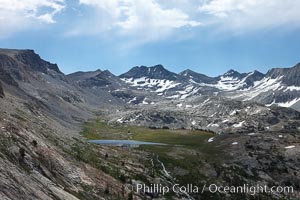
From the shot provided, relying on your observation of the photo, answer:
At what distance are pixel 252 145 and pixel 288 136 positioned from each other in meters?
33.8

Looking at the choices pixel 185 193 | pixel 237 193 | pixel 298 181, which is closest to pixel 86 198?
pixel 185 193

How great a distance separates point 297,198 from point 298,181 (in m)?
11.0

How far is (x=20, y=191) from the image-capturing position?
1665 inches

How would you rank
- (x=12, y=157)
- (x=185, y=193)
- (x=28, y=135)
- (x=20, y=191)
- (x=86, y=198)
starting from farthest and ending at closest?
(x=185, y=193), (x=28, y=135), (x=86, y=198), (x=12, y=157), (x=20, y=191)

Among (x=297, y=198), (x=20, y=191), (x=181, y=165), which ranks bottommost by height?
(x=297, y=198)

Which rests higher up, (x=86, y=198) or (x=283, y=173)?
(x=86, y=198)

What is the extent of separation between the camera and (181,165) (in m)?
111

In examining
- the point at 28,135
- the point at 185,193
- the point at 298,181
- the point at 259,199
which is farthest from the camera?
the point at 298,181

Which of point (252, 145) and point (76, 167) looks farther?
point (252, 145)

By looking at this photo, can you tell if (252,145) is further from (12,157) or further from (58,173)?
(12,157)

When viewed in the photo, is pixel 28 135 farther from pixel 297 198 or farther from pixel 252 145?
pixel 252 145

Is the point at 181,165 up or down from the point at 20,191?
Result: down

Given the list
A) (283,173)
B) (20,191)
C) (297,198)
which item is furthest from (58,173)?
(283,173)

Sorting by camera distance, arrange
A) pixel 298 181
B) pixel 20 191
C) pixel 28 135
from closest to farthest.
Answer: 1. pixel 20 191
2. pixel 28 135
3. pixel 298 181
